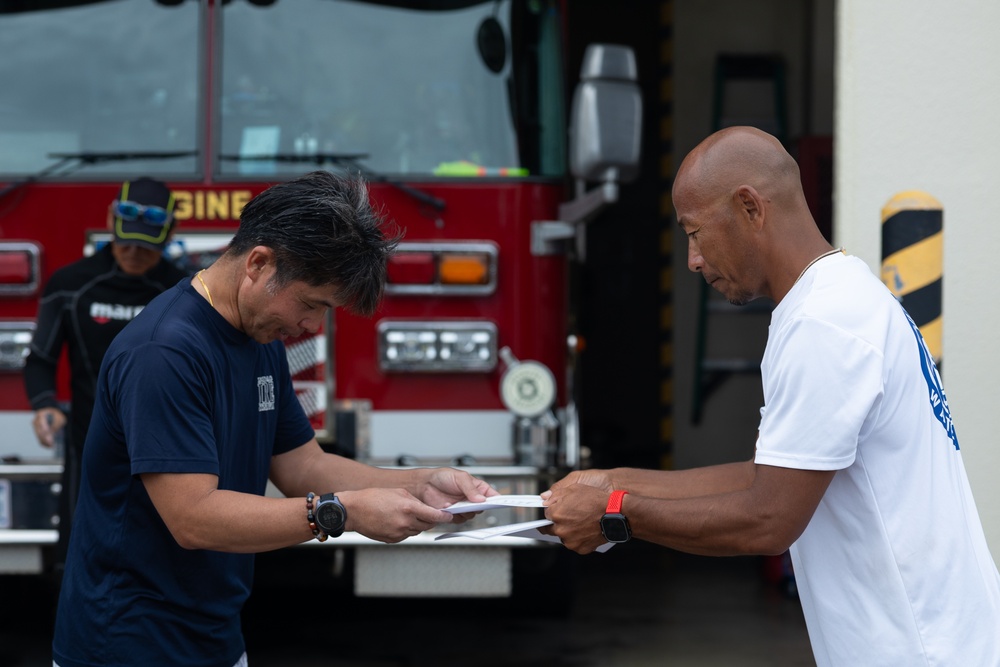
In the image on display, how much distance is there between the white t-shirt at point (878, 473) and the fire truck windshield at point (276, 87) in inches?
123

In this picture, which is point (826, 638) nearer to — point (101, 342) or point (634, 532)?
point (634, 532)

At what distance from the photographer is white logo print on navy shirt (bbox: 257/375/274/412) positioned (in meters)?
2.78

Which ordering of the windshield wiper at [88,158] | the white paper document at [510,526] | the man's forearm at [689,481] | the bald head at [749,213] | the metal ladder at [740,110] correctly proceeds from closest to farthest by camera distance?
the bald head at [749,213], the white paper document at [510,526], the man's forearm at [689,481], the windshield wiper at [88,158], the metal ladder at [740,110]

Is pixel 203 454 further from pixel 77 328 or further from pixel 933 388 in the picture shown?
pixel 77 328

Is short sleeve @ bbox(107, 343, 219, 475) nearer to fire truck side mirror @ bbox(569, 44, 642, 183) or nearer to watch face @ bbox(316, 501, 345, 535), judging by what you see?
watch face @ bbox(316, 501, 345, 535)

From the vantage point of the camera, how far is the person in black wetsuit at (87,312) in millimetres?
4562

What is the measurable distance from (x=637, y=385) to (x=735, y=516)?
801cm

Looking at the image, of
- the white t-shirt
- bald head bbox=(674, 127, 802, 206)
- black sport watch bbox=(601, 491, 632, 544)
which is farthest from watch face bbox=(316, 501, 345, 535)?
bald head bbox=(674, 127, 802, 206)

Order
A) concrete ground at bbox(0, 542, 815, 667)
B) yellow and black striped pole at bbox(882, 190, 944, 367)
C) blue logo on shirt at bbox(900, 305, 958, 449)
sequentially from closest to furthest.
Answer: blue logo on shirt at bbox(900, 305, 958, 449) → yellow and black striped pole at bbox(882, 190, 944, 367) → concrete ground at bbox(0, 542, 815, 667)

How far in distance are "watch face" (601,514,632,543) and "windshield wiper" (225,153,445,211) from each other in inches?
109

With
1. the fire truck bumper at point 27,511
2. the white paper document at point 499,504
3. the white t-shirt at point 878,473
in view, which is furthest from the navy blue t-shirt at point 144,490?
the fire truck bumper at point 27,511

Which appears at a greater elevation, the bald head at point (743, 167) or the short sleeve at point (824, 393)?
the bald head at point (743, 167)

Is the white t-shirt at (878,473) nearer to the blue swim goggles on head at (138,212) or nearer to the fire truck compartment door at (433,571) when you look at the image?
the fire truck compartment door at (433,571)

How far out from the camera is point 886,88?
4746 mm
